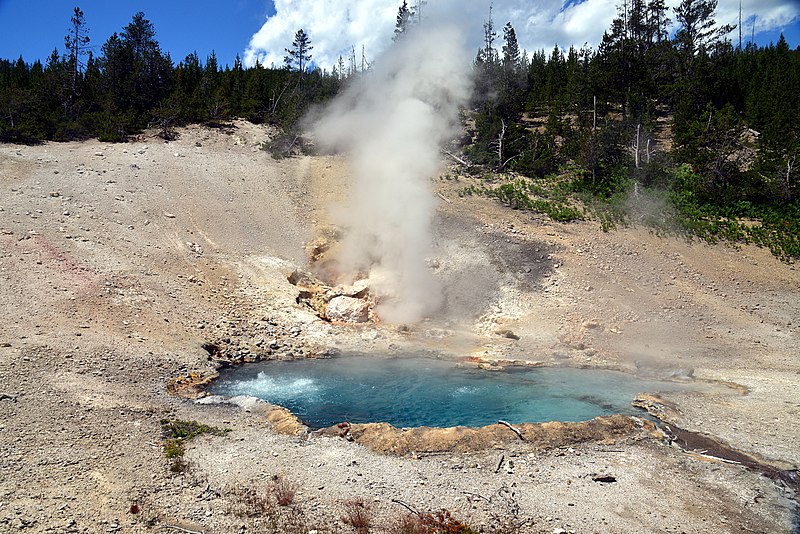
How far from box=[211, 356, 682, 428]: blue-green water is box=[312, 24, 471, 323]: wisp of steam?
3.82 meters

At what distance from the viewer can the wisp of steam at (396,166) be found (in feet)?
58.8

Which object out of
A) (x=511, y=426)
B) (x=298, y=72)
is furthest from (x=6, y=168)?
(x=298, y=72)

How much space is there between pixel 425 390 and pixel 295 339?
4.81 meters

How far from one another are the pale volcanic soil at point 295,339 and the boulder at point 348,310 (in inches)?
32.4

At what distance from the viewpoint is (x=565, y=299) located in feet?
56.2

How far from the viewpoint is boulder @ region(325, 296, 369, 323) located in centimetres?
1688

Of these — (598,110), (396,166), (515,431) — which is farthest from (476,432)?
(598,110)

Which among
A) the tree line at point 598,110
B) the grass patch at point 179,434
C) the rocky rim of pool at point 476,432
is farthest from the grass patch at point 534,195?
the grass patch at point 179,434

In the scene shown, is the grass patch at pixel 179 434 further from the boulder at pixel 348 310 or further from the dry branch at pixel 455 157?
the dry branch at pixel 455 157

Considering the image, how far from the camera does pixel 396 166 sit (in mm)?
22297

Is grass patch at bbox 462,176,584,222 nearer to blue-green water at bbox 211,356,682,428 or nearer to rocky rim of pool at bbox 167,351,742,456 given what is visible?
blue-green water at bbox 211,356,682,428

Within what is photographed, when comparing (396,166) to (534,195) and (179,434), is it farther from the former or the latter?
(179,434)

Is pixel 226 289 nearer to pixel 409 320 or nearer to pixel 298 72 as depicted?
pixel 409 320

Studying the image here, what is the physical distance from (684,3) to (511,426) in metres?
40.1
